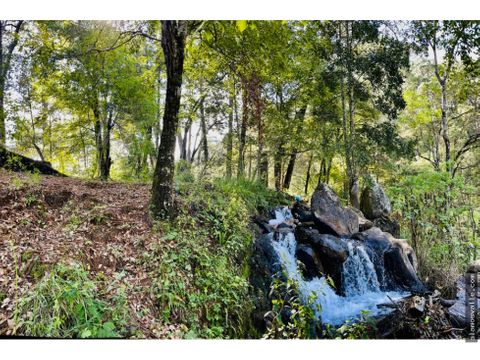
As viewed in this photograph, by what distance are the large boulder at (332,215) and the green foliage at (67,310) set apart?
302 centimetres

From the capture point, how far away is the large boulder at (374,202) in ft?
12.2

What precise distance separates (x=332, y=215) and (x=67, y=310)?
3428 mm

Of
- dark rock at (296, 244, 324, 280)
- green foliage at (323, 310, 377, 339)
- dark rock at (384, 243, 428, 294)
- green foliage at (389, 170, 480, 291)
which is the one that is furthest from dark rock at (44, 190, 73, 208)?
dark rock at (384, 243, 428, 294)

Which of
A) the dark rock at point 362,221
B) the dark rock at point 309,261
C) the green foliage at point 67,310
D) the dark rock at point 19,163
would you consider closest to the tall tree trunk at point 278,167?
the dark rock at point 362,221

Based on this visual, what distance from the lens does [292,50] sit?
135 inches

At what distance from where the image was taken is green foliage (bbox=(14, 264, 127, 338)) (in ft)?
6.03

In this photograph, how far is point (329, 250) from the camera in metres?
3.73

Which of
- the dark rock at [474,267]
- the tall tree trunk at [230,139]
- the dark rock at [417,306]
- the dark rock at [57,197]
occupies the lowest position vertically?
the dark rock at [417,306]

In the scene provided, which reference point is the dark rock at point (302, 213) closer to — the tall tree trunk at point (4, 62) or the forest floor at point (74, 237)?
the forest floor at point (74, 237)

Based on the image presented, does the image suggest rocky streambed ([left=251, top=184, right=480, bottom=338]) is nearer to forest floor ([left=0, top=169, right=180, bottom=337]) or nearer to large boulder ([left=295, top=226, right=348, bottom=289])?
large boulder ([left=295, top=226, right=348, bottom=289])

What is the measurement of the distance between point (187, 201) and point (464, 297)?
2.84m

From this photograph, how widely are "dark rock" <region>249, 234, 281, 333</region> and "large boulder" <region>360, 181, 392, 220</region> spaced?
137 centimetres
